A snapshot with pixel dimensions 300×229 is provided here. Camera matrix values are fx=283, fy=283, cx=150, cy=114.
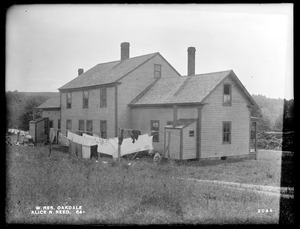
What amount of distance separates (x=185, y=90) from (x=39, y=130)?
1028 centimetres

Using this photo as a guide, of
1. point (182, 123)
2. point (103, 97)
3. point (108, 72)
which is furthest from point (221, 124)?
point (108, 72)

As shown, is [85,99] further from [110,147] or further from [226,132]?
[226,132]

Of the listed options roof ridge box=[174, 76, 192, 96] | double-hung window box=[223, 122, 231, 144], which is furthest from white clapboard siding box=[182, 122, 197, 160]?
roof ridge box=[174, 76, 192, 96]

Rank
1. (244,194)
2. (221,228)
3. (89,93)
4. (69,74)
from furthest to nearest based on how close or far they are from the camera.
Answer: (89,93)
(69,74)
(244,194)
(221,228)

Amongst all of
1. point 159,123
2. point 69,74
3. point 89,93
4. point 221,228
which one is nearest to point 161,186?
point 221,228

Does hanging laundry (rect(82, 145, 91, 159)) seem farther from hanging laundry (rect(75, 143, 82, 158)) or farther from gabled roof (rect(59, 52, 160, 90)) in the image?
gabled roof (rect(59, 52, 160, 90))

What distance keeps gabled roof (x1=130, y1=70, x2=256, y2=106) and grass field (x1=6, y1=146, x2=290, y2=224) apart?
7.26 meters

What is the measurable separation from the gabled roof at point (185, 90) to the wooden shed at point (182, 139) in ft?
5.25

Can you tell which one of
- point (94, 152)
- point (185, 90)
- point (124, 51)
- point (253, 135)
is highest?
point (124, 51)

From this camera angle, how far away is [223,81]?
1864 centimetres

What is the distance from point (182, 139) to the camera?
55.9 feet

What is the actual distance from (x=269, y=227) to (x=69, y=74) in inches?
431

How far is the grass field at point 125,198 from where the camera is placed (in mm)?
8000
